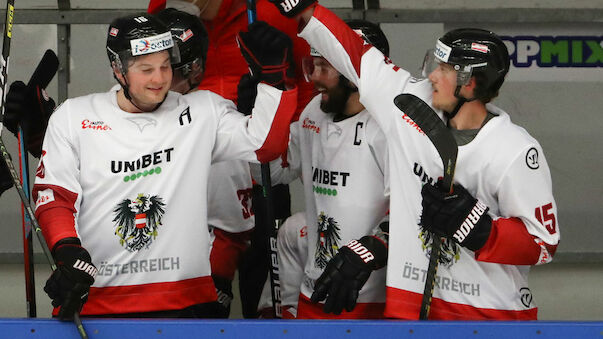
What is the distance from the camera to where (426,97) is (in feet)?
8.66

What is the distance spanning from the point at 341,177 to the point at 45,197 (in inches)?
31.9

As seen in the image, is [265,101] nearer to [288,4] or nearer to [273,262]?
[288,4]

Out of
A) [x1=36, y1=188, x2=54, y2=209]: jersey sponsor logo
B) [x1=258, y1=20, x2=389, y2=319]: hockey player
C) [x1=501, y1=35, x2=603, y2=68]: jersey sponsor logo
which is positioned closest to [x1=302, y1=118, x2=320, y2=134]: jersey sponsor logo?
[x1=258, y1=20, x2=389, y2=319]: hockey player

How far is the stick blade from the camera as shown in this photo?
7.86 feet

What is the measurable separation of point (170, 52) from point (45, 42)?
6.47ft

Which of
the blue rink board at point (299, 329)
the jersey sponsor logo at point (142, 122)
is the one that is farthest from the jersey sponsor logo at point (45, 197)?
the blue rink board at point (299, 329)

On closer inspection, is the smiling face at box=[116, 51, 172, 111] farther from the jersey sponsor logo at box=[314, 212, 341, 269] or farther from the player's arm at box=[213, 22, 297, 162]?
the jersey sponsor logo at box=[314, 212, 341, 269]

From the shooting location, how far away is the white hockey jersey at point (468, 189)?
97.0 inches

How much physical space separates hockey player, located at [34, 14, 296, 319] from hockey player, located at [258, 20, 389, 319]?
278mm

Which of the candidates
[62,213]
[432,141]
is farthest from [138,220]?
[432,141]

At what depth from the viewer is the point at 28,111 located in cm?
302

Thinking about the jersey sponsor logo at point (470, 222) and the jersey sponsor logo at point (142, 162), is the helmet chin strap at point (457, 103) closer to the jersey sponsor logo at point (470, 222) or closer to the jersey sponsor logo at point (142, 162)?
the jersey sponsor logo at point (470, 222)

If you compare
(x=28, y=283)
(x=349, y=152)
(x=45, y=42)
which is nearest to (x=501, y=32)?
(x=349, y=152)

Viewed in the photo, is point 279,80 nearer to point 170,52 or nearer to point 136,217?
point 170,52
